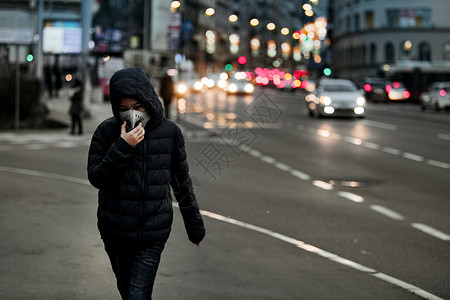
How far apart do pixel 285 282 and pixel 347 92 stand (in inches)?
1060

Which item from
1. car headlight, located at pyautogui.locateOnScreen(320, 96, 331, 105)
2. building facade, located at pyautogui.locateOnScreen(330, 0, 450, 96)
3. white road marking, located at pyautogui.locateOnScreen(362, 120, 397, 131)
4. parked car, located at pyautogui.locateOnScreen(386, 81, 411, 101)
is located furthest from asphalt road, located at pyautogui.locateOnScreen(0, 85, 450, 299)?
building facade, located at pyautogui.locateOnScreen(330, 0, 450, 96)

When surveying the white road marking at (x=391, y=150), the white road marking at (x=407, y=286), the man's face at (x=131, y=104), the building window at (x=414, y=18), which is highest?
the building window at (x=414, y=18)

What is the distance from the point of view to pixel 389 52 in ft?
297

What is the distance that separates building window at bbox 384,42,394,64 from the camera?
295ft

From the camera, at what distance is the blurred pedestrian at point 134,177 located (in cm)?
442

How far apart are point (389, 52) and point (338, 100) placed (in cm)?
5913

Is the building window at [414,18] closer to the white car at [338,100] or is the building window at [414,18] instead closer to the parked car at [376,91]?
the parked car at [376,91]

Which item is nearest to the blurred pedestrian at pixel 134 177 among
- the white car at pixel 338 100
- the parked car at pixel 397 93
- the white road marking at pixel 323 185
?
the white road marking at pixel 323 185

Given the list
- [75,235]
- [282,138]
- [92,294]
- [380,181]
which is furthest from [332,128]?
[92,294]

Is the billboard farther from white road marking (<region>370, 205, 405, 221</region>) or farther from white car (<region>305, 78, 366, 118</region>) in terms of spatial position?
white road marking (<region>370, 205, 405, 221</region>)

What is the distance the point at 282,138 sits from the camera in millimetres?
24016

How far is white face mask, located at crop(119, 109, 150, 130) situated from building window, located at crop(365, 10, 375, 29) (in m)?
90.7

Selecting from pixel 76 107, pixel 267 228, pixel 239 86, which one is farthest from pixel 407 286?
pixel 239 86

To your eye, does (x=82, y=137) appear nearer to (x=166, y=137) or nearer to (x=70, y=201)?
(x=70, y=201)
